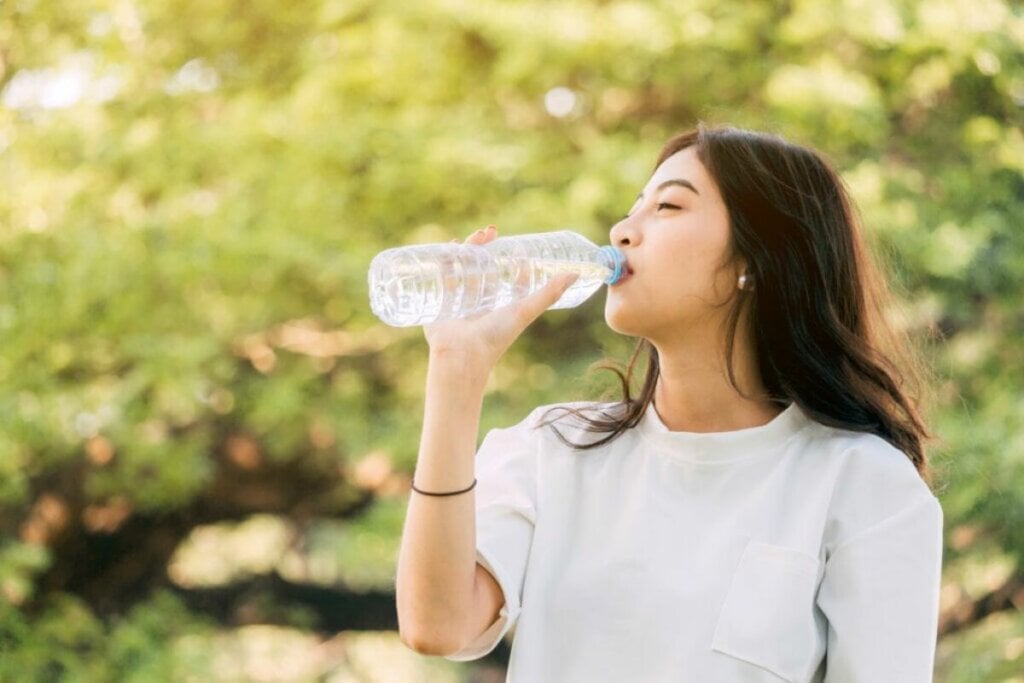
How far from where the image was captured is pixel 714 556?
3.85 feet

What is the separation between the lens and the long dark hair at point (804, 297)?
128 centimetres

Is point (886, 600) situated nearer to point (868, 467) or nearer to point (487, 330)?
point (868, 467)

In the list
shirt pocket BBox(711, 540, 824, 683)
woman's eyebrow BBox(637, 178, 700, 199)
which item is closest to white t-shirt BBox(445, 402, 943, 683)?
shirt pocket BBox(711, 540, 824, 683)

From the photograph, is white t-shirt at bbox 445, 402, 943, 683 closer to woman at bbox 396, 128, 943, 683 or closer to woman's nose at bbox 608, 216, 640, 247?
woman at bbox 396, 128, 943, 683

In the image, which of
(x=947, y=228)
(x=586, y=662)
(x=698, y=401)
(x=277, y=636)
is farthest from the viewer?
(x=277, y=636)

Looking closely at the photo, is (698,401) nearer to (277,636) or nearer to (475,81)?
(475,81)

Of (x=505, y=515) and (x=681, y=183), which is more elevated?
(x=681, y=183)

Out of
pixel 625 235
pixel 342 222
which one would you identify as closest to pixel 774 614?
pixel 625 235

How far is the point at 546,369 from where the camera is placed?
378 centimetres

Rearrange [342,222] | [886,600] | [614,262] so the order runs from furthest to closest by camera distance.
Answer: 1. [342,222]
2. [614,262]
3. [886,600]

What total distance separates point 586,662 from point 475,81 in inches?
117

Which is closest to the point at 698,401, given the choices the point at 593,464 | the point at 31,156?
the point at 593,464

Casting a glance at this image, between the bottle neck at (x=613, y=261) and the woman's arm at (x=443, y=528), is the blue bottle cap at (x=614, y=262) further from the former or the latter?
the woman's arm at (x=443, y=528)

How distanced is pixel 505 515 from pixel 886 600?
1.17ft
